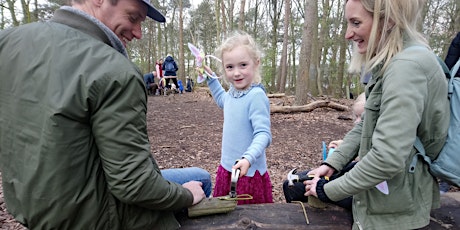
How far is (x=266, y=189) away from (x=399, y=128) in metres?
1.27

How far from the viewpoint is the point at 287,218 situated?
5.61ft

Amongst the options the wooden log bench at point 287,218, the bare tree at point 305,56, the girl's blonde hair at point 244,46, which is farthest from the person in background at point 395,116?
the bare tree at point 305,56

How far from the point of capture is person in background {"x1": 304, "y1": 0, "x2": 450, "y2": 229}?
3.82 feet

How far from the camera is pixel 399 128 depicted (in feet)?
3.81

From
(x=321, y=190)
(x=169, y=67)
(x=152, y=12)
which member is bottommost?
(x=321, y=190)

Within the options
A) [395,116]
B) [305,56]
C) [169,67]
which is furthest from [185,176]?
[169,67]

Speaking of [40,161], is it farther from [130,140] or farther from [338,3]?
[338,3]

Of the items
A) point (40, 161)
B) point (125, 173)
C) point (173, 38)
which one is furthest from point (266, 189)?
point (173, 38)

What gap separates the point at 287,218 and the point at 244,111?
805mm

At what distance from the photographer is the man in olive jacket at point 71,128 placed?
3.49 ft

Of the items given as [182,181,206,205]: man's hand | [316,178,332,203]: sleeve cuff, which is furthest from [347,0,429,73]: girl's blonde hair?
[182,181,206,205]: man's hand

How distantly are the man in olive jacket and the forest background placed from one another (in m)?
7.24

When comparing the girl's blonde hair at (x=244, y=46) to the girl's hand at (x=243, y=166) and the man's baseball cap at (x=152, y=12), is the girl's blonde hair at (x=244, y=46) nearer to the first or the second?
the man's baseball cap at (x=152, y=12)

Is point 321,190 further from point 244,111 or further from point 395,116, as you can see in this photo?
point 244,111
